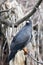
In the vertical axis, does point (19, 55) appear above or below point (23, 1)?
below

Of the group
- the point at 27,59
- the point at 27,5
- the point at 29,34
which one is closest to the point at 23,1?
the point at 27,5

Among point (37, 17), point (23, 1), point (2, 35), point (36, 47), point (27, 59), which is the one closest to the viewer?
point (2, 35)

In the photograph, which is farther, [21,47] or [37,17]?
[37,17]

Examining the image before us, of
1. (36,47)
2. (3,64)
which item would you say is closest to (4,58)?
(3,64)

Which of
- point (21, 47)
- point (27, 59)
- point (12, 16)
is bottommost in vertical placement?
point (27, 59)

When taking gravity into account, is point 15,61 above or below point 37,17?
below

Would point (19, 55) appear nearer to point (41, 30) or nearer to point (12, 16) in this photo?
point (12, 16)

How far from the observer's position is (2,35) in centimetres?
473

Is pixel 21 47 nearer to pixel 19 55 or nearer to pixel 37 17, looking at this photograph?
pixel 19 55

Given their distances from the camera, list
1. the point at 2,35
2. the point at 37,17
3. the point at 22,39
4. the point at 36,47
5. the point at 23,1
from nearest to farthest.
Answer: the point at 22,39 < the point at 2,35 < the point at 36,47 < the point at 37,17 < the point at 23,1

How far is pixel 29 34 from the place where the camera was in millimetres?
4508

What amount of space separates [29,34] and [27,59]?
80 centimetres

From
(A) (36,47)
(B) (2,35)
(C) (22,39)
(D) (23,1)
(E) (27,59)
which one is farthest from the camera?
(D) (23,1)

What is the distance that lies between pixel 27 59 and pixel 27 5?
1.47 meters
